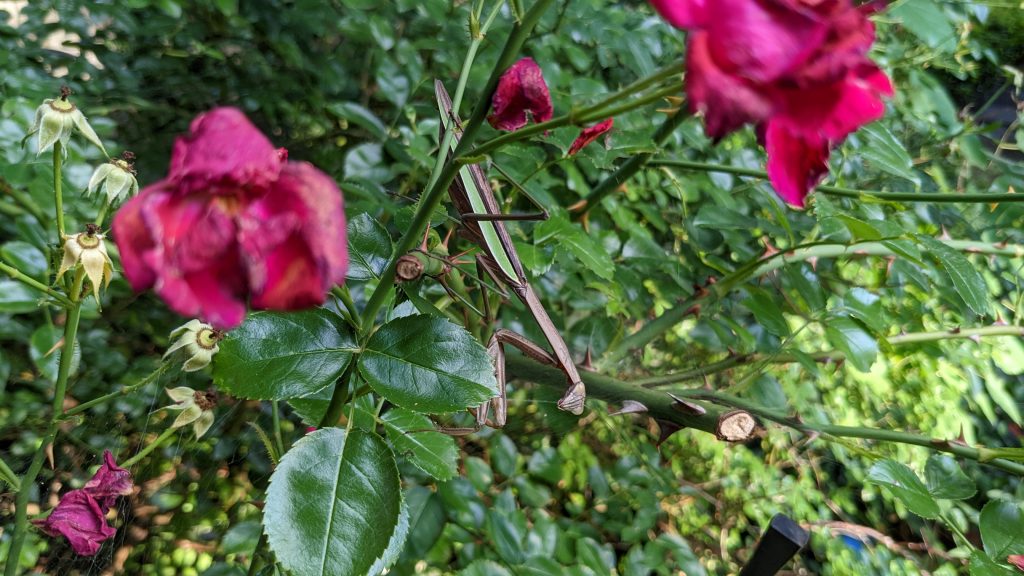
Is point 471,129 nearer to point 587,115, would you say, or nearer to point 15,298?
point 587,115

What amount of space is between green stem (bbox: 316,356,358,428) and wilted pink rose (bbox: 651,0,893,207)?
0.92ft

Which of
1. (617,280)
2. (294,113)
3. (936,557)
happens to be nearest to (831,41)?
(617,280)

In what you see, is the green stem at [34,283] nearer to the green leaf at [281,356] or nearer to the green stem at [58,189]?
the green stem at [58,189]

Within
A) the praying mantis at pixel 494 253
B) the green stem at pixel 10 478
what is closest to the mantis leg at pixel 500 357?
the praying mantis at pixel 494 253

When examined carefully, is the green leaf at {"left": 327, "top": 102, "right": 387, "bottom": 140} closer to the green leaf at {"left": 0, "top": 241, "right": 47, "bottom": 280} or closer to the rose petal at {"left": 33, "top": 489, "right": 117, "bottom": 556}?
the green leaf at {"left": 0, "top": 241, "right": 47, "bottom": 280}

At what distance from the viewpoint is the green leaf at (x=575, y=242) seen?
0.58m

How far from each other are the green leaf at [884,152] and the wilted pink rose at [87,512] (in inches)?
30.6

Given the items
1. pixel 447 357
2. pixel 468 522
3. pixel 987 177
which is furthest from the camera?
pixel 987 177

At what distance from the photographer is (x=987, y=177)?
1882mm

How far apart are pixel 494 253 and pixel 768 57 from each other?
21cm

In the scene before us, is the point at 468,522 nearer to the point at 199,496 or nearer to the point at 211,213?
the point at 199,496

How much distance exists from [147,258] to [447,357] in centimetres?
18

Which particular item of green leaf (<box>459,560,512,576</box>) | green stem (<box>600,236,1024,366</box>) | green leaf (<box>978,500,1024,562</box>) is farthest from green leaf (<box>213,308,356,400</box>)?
green leaf (<box>978,500,1024,562</box>)

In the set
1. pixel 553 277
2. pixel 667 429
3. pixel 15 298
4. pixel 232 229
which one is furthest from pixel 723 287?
pixel 15 298
